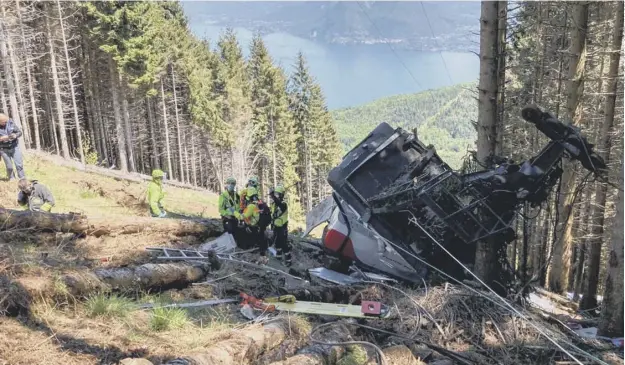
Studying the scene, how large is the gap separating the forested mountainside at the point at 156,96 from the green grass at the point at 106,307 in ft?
89.1

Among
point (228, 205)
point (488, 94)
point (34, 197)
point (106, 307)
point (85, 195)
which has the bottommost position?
point (85, 195)

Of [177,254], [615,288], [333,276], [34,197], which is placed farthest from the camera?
[34,197]

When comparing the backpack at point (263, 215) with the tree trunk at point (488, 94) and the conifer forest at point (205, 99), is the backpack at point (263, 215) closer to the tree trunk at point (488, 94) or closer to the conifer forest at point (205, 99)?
the tree trunk at point (488, 94)

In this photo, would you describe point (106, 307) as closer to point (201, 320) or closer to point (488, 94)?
point (201, 320)

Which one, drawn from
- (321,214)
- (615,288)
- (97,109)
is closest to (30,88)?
(97,109)

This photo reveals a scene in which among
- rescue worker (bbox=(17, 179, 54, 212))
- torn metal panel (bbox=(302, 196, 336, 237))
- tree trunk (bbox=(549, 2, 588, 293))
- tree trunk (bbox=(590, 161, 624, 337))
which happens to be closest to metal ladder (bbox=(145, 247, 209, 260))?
torn metal panel (bbox=(302, 196, 336, 237))

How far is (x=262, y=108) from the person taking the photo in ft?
134

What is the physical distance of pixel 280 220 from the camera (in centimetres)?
972

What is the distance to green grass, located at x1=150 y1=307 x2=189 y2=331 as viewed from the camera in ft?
14.6

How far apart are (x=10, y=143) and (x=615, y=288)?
13.1 meters

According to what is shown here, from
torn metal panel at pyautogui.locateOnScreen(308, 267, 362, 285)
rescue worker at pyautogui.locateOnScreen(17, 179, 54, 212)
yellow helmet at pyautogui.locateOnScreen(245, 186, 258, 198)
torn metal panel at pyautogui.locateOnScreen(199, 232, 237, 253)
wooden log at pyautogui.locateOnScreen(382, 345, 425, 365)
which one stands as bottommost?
torn metal panel at pyautogui.locateOnScreen(308, 267, 362, 285)

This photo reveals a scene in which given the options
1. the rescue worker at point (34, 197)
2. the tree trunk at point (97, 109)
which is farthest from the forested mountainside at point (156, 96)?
the rescue worker at point (34, 197)

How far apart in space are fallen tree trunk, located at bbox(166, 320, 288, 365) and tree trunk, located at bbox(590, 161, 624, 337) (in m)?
4.12

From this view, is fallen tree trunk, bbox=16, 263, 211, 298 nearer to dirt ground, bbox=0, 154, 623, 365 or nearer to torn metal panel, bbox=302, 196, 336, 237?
dirt ground, bbox=0, 154, 623, 365
